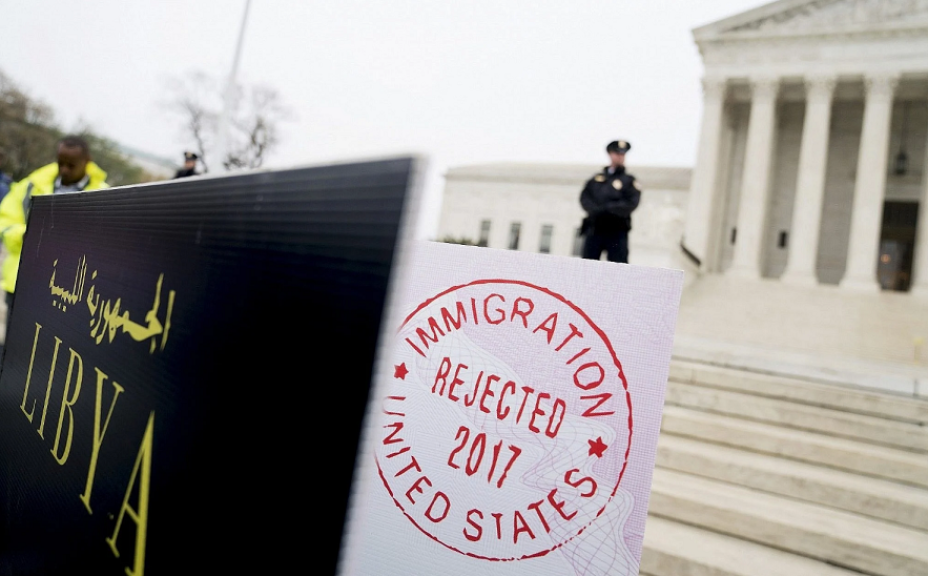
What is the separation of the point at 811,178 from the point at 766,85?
12.8ft

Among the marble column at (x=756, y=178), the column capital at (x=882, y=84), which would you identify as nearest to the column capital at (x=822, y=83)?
the column capital at (x=882, y=84)

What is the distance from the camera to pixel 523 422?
1583 mm

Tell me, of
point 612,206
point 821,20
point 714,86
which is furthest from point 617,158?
point 821,20

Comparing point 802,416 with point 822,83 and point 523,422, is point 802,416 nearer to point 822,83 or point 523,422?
point 523,422

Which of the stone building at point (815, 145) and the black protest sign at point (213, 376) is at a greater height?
the stone building at point (815, 145)

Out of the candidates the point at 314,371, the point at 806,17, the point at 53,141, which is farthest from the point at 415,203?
the point at 53,141

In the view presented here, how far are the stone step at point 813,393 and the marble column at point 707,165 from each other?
1753 cm

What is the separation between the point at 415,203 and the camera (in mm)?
487

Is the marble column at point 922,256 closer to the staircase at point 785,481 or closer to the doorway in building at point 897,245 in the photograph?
the doorway in building at point 897,245

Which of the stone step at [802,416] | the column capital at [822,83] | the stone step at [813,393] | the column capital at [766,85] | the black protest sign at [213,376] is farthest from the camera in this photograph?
the column capital at [766,85]

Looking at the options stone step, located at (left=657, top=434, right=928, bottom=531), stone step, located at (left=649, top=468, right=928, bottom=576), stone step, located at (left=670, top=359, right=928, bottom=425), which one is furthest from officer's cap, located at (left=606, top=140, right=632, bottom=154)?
stone step, located at (left=649, top=468, right=928, bottom=576)

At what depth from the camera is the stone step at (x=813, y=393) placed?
400 centimetres

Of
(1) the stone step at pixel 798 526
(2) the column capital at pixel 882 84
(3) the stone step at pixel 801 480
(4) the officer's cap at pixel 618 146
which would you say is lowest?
(1) the stone step at pixel 798 526

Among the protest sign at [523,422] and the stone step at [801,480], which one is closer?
the protest sign at [523,422]
